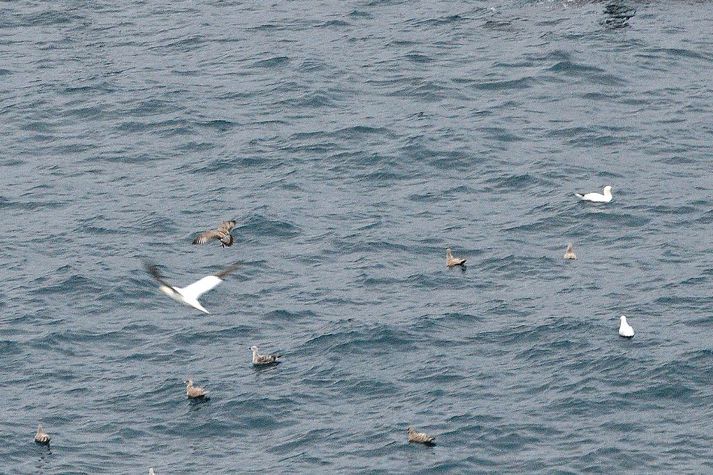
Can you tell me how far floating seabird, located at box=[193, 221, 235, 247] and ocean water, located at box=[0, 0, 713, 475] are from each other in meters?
1.43

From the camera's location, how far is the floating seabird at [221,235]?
2110 inches

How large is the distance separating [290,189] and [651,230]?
43.1ft

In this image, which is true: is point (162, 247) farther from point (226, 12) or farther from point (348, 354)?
point (226, 12)

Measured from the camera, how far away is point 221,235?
53.9m

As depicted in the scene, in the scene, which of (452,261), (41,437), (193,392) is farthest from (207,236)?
(41,437)

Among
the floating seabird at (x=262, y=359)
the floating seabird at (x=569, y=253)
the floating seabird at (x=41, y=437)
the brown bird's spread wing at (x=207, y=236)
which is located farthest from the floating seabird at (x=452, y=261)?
the floating seabird at (x=41, y=437)

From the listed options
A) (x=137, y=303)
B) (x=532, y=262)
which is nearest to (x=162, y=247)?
(x=137, y=303)

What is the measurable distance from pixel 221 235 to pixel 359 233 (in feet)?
18.4

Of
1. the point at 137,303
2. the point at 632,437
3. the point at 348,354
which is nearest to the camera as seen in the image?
the point at 632,437

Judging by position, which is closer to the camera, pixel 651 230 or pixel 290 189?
pixel 651 230

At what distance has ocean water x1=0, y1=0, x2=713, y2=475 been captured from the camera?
46.5 metres

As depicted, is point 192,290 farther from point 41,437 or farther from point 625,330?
point 625,330

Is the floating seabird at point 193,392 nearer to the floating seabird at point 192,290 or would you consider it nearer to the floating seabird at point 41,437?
the floating seabird at point 41,437

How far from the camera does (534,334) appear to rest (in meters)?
50.3
